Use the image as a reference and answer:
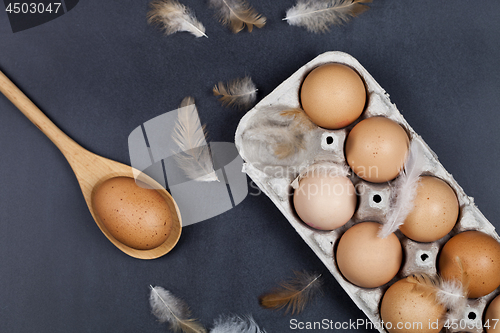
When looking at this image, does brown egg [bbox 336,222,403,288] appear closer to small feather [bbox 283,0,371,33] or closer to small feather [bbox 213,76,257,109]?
small feather [bbox 213,76,257,109]

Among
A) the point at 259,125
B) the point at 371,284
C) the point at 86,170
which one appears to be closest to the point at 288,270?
the point at 371,284

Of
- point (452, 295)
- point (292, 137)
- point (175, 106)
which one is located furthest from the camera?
point (175, 106)

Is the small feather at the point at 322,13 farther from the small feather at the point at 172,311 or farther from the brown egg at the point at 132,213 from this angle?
the small feather at the point at 172,311

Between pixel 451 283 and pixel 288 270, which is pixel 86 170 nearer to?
pixel 288 270

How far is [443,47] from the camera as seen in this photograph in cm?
137

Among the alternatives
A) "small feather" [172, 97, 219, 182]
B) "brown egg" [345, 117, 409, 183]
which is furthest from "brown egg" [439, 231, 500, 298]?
"small feather" [172, 97, 219, 182]

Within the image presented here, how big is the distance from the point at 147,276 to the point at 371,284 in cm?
87

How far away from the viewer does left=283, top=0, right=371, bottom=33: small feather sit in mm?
1309

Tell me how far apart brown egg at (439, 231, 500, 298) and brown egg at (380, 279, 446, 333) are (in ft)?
0.37

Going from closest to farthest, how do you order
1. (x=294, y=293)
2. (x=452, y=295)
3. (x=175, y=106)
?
1. (x=452, y=295)
2. (x=294, y=293)
3. (x=175, y=106)

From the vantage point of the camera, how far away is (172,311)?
133 cm

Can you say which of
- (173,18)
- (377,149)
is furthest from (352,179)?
(173,18)

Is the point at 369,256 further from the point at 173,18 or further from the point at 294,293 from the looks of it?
the point at 173,18

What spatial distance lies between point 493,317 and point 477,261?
194 millimetres
